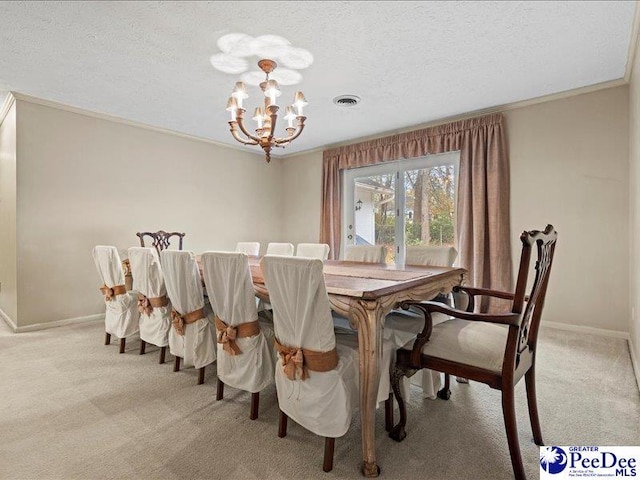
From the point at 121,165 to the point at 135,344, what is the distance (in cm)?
228

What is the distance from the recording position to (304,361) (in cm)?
149

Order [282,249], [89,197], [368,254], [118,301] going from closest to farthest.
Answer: [118,301]
[368,254]
[282,249]
[89,197]

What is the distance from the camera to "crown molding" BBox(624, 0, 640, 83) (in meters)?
2.13

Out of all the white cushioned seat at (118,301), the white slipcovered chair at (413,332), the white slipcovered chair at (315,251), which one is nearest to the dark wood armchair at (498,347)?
the white slipcovered chair at (413,332)

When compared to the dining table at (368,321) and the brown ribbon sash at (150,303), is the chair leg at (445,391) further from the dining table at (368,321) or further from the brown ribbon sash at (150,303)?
the brown ribbon sash at (150,303)

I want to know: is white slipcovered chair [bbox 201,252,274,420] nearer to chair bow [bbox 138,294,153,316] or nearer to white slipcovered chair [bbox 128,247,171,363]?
white slipcovered chair [bbox 128,247,171,363]

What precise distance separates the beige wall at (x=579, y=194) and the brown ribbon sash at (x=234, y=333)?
10.2ft

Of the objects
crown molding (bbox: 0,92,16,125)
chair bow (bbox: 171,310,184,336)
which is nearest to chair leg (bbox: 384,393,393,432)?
chair bow (bbox: 171,310,184,336)

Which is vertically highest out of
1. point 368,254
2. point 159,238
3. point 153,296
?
point 159,238

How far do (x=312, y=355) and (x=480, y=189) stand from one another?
316cm

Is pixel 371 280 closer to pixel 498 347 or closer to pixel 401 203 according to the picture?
pixel 498 347

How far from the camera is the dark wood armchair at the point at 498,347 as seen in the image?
4.42 ft

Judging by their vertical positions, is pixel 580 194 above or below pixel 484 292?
above

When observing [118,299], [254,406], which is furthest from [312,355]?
[118,299]
